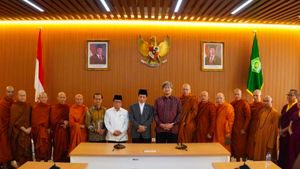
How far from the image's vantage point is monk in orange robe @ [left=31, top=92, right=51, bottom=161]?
624 cm

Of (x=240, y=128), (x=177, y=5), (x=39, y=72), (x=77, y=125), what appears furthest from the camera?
(x=39, y=72)

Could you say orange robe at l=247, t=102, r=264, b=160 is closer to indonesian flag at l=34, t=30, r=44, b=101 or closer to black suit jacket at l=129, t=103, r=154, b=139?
black suit jacket at l=129, t=103, r=154, b=139

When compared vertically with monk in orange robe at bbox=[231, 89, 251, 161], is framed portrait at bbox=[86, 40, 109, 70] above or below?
above

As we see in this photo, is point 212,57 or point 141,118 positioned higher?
point 212,57

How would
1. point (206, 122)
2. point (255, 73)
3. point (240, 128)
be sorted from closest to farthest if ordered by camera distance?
point (206, 122) < point (240, 128) < point (255, 73)

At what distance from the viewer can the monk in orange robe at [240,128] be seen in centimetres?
646

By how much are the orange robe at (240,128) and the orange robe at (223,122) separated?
0.25 metres

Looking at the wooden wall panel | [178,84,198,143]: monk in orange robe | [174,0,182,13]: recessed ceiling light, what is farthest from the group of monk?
the wooden wall panel

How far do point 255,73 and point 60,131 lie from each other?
4829mm

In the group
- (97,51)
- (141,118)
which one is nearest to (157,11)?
(97,51)

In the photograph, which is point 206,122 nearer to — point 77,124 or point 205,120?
point 205,120

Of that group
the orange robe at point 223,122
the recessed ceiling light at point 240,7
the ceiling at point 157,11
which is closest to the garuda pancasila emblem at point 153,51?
the ceiling at point 157,11

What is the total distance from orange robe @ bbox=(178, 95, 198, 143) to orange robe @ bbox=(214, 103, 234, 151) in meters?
0.45

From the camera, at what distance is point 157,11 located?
270 inches
